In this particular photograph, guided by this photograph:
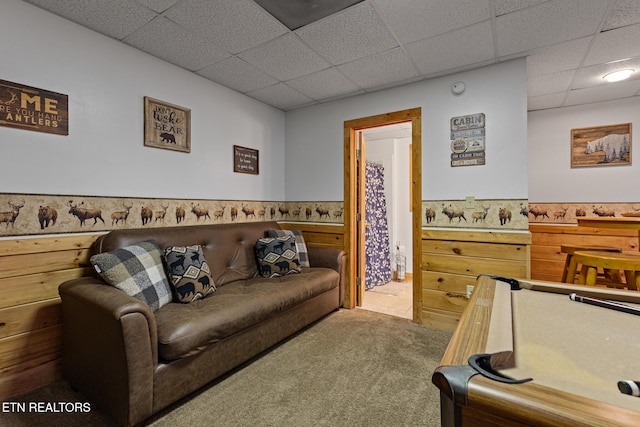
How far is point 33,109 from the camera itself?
187 cm

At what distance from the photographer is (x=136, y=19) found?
2002 millimetres

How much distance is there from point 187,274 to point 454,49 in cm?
274

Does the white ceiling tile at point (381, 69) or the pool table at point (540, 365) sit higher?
the white ceiling tile at point (381, 69)

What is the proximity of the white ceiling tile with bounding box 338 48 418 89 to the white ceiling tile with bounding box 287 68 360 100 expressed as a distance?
0.33ft

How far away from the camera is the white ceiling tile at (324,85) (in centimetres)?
287

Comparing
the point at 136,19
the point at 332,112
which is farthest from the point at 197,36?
the point at 332,112

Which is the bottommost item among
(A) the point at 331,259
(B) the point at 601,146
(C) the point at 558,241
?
(A) the point at 331,259

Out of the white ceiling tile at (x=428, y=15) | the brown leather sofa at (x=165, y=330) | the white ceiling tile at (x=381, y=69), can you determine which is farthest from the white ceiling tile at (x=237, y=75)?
the brown leather sofa at (x=165, y=330)

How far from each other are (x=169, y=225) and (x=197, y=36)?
1575 millimetres

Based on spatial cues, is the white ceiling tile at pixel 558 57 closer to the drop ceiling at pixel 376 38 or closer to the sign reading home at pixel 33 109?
the drop ceiling at pixel 376 38

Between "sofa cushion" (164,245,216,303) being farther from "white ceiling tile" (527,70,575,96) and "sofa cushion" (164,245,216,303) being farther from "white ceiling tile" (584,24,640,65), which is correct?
"white ceiling tile" (527,70,575,96)

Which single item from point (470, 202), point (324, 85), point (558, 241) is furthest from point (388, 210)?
point (324, 85)

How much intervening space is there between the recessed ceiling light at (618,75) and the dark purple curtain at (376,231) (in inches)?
104

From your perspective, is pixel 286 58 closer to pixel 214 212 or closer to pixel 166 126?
pixel 166 126
